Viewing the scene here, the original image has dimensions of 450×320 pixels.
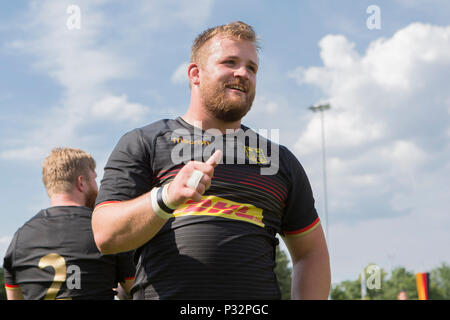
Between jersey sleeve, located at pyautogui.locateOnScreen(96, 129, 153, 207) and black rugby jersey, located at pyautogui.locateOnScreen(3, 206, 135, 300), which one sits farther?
black rugby jersey, located at pyautogui.locateOnScreen(3, 206, 135, 300)

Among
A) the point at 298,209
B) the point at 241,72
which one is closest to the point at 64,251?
the point at 298,209

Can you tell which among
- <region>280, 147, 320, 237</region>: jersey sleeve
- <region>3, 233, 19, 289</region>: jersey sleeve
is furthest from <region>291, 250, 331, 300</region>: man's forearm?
<region>3, 233, 19, 289</region>: jersey sleeve

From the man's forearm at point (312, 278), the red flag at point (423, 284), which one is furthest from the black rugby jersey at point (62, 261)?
the red flag at point (423, 284)

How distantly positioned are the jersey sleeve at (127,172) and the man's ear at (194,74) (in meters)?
0.61

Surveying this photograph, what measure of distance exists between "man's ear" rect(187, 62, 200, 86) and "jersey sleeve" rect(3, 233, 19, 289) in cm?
241

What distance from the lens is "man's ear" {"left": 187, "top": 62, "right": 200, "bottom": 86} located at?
11.6 feet

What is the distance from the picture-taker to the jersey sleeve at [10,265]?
4.66 meters

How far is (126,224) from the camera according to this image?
8.59 ft

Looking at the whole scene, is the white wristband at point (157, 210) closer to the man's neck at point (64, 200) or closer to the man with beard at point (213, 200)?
the man with beard at point (213, 200)

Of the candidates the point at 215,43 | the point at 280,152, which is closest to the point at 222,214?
the point at 280,152

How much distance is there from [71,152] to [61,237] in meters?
0.84

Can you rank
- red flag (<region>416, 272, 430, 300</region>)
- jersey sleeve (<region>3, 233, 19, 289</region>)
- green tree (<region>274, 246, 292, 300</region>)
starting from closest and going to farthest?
jersey sleeve (<region>3, 233, 19, 289</region>) < red flag (<region>416, 272, 430, 300</region>) < green tree (<region>274, 246, 292, 300</region>)

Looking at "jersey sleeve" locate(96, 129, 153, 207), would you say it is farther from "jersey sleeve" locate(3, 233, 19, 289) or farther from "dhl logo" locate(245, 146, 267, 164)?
"jersey sleeve" locate(3, 233, 19, 289)

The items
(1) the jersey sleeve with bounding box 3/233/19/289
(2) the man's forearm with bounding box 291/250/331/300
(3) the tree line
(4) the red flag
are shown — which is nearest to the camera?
(2) the man's forearm with bounding box 291/250/331/300
